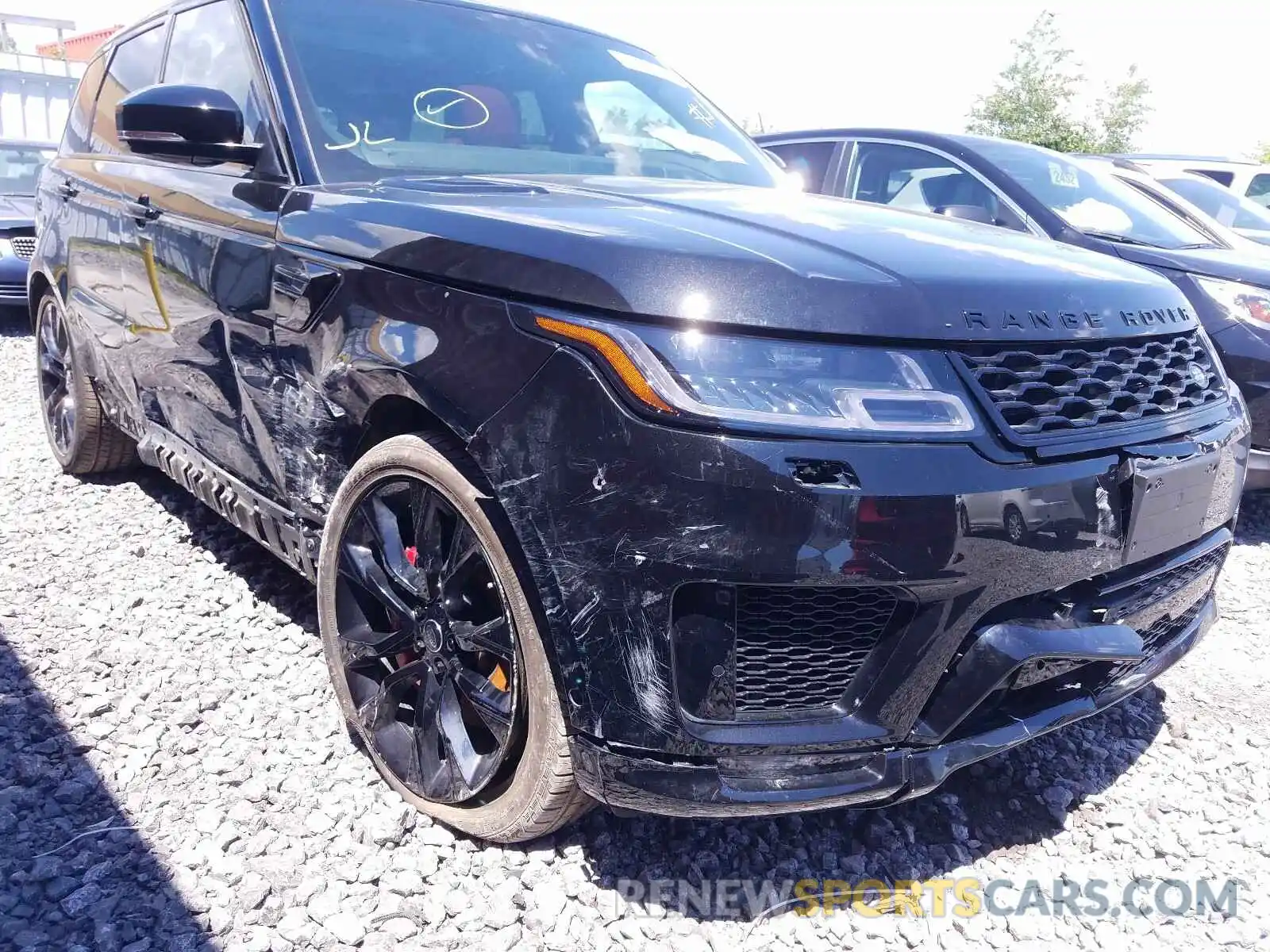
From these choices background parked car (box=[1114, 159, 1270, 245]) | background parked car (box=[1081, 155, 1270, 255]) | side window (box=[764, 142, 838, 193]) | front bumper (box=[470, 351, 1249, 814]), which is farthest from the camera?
background parked car (box=[1114, 159, 1270, 245])

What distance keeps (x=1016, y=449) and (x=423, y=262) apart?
1.14 meters

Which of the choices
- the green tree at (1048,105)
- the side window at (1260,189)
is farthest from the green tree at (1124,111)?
the side window at (1260,189)

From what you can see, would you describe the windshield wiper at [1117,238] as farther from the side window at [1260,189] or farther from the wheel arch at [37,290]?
the side window at [1260,189]

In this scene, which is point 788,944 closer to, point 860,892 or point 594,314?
point 860,892

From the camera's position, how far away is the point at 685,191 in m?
2.36

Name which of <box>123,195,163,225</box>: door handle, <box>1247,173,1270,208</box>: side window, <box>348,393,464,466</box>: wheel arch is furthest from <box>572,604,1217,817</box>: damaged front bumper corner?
<box>1247,173,1270,208</box>: side window

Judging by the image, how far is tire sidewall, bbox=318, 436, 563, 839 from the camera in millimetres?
1719

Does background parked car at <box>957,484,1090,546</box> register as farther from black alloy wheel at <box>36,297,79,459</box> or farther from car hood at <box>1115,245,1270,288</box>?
black alloy wheel at <box>36,297,79,459</box>

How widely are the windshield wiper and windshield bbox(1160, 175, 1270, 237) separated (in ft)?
7.69

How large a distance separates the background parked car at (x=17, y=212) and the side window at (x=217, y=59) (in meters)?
4.89

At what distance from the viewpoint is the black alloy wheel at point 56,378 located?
4.04 m

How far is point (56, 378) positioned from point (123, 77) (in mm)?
1417

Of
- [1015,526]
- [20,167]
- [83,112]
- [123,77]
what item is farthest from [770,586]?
[20,167]

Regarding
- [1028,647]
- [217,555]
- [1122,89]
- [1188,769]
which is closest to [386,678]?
[1028,647]
